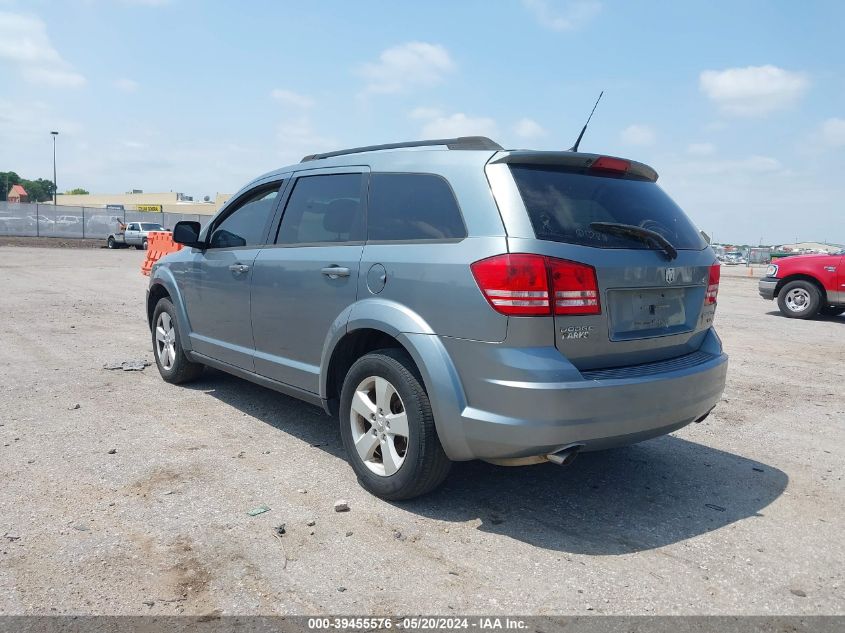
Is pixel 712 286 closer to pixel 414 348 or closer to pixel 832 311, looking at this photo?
pixel 414 348

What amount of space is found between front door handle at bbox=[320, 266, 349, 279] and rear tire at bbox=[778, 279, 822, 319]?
1134cm

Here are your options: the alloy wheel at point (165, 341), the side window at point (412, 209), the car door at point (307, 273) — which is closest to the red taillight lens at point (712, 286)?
the side window at point (412, 209)

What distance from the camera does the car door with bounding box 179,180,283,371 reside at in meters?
4.95

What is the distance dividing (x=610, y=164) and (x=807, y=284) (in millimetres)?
10773

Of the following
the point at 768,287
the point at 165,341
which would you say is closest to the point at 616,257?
the point at 165,341

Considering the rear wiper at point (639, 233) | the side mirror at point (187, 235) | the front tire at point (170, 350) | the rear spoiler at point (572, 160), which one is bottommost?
the front tire at point (170, 350)

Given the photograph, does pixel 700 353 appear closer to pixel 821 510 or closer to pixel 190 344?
pixel 821 510

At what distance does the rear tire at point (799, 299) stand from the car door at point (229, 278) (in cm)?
1110

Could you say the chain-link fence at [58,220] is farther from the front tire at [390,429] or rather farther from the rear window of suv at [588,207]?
the rear window of suv at [588,207]

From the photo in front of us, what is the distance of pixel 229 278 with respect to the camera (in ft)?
16.8

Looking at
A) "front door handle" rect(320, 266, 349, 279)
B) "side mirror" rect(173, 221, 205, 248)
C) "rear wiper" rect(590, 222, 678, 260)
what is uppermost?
"rear wiper" rect(590, 222, 678, 260)

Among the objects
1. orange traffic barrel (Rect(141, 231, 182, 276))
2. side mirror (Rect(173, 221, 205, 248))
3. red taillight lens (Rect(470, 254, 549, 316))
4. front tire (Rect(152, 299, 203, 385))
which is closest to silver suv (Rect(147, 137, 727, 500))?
red taillight lens (Rect(470, 254, 549, 316))

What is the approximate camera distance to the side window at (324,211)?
13.7ft

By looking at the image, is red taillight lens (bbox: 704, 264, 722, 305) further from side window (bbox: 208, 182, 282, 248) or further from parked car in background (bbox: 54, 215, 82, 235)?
parked car in background (bbox: 54, 215, 82, 235)
